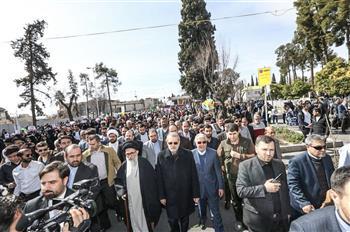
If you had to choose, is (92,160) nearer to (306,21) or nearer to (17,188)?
(17,188)

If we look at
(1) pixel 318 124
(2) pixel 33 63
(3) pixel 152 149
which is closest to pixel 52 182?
(3) pixel 152 149

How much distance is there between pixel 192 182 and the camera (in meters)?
4.92

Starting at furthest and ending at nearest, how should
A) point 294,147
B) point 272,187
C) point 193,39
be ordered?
point 193,39
point 294,147
point 272,187

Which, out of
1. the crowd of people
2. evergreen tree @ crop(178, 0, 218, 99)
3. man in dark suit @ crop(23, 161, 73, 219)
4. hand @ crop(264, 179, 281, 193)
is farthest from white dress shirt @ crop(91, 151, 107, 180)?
evergreen tree @ crop(178, 0, 218, 99)

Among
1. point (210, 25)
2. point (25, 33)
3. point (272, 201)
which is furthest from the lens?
point (210, 25)

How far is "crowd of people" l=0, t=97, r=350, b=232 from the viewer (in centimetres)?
280

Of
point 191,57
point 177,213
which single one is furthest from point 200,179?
point 191,57

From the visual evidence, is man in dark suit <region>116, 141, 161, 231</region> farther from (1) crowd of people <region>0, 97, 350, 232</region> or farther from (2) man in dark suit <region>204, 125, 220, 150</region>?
(2) man in dark suit <region>204, 125, 220, 150</region>

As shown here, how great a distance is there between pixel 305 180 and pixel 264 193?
62 centimetres

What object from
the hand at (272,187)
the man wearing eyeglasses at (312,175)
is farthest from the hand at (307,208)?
the hand at (272,187)

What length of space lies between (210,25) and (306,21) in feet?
42.3

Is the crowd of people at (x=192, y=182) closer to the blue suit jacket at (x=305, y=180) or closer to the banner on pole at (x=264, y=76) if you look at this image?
the blue suit jacket at (x=305, y=180)

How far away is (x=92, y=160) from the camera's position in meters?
5.72

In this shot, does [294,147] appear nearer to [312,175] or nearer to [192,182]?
[192,182]
